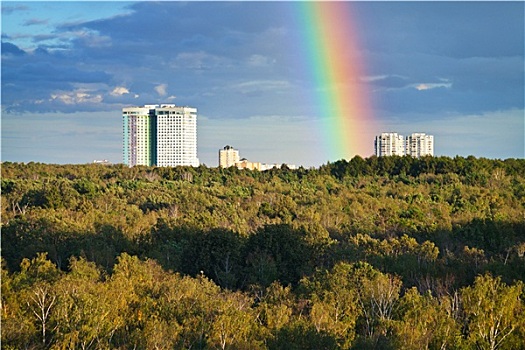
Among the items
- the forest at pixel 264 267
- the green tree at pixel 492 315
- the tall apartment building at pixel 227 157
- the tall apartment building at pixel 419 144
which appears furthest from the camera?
the tall apartment building at pixel 227 157

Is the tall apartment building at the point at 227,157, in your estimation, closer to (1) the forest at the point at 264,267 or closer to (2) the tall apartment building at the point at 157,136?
(2) the tall apartment building at the point at 157,136

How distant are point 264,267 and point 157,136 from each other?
327 feet

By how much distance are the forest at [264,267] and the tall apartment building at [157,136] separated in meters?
55.8

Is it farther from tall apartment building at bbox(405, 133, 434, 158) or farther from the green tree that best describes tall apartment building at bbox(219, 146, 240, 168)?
the green tree

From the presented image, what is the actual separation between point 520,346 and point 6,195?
4975 centimetres

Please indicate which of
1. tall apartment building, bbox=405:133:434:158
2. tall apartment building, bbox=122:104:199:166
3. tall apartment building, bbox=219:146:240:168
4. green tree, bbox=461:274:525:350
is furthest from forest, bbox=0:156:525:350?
tall apartment building, bbox=219:146:240:168

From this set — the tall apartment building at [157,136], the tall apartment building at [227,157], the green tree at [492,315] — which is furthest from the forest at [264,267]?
the tall apartment building at [227,157]

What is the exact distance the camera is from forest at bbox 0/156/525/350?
20750mm

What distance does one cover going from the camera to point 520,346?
69.5 feet

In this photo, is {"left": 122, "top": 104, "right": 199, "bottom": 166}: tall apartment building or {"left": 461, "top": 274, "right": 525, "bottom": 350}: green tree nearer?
{"left": 461, "top": 274, "right": 525, "bottom": 350}: green tree

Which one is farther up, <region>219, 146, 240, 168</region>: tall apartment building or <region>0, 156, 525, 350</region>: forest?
<region>219, 146, 240, 168</region>: tall apartment building

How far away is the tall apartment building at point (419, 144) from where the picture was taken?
13400 cm

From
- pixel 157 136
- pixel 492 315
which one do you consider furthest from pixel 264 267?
pixel 157 136

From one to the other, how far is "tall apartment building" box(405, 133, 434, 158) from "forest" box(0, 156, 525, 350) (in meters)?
57.8
